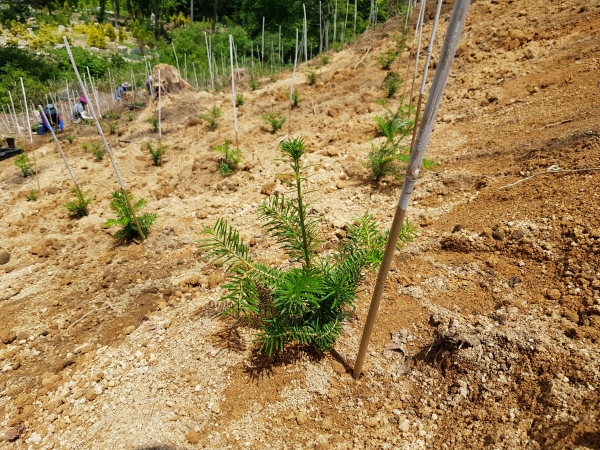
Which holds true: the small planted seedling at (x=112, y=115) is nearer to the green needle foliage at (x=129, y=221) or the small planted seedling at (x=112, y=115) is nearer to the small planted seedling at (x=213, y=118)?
the small planted seedling at (x=213, y=118)

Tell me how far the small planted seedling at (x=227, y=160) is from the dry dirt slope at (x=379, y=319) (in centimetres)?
29

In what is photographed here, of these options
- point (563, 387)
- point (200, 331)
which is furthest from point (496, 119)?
point (200, 331)

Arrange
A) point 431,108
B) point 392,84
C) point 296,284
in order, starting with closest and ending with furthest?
point 431,108
point 296,284
point 392,84

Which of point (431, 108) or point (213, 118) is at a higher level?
point (431, 108)

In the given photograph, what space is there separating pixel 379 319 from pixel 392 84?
4745 mm

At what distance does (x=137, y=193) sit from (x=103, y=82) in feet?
38.0

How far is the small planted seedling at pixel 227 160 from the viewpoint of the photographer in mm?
4466

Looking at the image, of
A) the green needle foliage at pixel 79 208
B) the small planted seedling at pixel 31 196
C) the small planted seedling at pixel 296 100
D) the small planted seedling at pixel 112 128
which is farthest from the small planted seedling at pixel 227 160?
the small planted seedling at pixel 112 128

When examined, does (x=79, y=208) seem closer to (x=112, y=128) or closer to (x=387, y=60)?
(x=112, y=128)

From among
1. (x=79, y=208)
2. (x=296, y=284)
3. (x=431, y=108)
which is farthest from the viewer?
(x=79, y=208)

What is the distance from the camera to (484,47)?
5625 mm

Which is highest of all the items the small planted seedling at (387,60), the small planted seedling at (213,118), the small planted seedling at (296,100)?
the small planted seedling at (387,60)

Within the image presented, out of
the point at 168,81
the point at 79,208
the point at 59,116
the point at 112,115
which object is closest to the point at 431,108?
the point at 79,208

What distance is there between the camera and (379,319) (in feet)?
6.33
